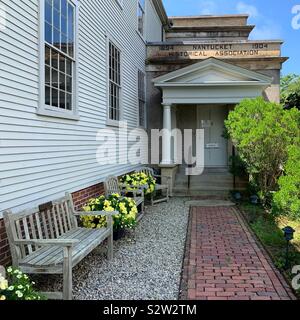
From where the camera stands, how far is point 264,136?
30.6 ft

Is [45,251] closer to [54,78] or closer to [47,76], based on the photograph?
[47,76]

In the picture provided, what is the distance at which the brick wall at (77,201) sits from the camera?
174 inches

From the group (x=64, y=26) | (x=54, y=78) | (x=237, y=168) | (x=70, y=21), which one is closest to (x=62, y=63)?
(x=54, y=78)

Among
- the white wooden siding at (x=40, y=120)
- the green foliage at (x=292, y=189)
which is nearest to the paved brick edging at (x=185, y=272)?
the green foliage at (x=292, y=189)

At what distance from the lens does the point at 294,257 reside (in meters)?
5.66

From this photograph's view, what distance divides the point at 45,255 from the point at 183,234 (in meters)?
3.53

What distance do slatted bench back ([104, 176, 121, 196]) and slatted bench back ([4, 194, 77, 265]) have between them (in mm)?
2441

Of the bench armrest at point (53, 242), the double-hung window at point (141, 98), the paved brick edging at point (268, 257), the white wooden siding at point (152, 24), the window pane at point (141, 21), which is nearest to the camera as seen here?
the bench armrest at point (53, 242)

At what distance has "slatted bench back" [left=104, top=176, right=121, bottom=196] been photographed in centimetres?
838

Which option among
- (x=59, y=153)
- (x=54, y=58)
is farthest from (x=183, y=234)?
(x=54, y=58)

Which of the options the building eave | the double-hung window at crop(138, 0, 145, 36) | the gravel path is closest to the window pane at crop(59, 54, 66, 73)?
the gravel path

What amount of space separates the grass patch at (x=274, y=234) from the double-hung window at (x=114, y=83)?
4255 mm

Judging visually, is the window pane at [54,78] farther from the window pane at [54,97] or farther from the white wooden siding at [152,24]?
the white wooden siding at [152,24]

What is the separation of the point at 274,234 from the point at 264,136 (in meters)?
2.96
